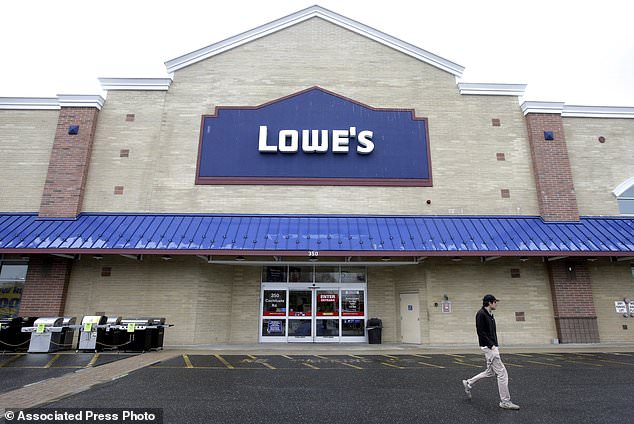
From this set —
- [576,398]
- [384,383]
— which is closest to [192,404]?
[384,383]

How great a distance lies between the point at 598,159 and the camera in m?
17.9

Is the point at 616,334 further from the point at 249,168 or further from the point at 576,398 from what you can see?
the point at 249,168

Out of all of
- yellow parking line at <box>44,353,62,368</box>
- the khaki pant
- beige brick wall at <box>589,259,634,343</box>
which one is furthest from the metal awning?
the khaki pant

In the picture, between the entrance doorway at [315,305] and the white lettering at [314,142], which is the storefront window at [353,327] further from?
the white lettering at [314,142]

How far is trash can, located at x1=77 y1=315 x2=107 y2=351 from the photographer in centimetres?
1348

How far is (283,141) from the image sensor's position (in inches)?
687

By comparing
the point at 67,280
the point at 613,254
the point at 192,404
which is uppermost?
the point at 613,254

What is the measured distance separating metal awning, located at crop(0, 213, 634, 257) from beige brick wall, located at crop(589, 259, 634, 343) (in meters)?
1.67

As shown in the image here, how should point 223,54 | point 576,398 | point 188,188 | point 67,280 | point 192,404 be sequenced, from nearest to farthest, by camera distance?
point 192,404 < point 576,398 < point 67,280 < point 188,188 < point 223,54

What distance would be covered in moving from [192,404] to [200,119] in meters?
14.1

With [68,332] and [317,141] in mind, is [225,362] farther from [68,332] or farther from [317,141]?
[317,141]

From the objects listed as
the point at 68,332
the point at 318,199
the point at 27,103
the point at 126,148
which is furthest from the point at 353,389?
the point at 27,103

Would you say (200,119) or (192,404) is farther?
(200,119)

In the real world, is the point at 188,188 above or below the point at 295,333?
above
